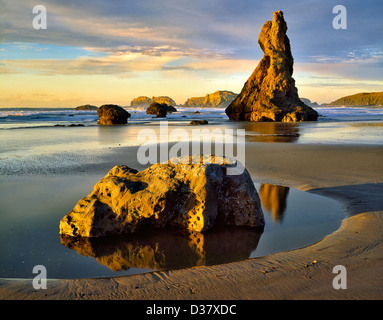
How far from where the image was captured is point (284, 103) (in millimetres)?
38125

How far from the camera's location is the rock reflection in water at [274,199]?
527cm

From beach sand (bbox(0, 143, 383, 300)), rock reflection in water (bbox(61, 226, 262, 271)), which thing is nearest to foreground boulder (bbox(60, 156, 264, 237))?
rock reflection in water (bbox(61, 226, 262, 271))

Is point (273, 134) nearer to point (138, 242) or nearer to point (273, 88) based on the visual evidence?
point (138, 242)

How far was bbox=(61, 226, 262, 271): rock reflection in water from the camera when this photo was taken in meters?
3.71

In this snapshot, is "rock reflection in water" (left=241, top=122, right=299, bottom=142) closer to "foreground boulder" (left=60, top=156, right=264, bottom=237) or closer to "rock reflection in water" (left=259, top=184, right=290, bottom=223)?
"rock reflection in water" (left=259, top=184, right=290, bottom=223)

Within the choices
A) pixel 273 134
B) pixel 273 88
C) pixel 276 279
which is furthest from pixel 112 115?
pixel 276 279

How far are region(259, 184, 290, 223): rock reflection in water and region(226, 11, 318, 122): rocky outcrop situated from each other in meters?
29.9

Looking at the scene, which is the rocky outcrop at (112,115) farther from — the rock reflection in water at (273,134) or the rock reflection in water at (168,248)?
the rock reflection in water at (168,248)

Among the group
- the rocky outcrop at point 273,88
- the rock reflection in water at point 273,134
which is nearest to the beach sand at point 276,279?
the rock reflection in water at point 273,134

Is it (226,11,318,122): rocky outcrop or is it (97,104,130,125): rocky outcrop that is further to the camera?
(226,11,318,122): rocky outcrop

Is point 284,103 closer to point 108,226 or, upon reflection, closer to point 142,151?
point 142,151

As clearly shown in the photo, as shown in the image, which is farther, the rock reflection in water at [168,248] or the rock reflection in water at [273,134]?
the rock reflection in water at [273,134]

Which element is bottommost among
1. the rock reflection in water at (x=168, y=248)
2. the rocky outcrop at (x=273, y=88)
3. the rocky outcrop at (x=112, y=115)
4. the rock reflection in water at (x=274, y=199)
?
the rock reflection in water at (x=168, y=248)
